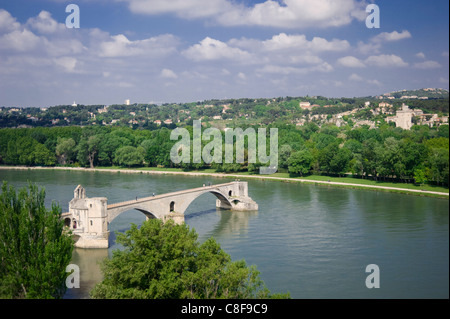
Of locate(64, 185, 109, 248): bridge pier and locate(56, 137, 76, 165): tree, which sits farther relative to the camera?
locate(56, 137, 76, 165): tree

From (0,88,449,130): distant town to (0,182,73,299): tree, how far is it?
52295 millimetres

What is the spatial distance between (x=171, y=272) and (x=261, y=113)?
4538 inches

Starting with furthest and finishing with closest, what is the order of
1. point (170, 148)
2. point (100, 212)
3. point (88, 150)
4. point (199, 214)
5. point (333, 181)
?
point (88, 150) < point (170, 148) < point (333, 181) < point (199, 214) < point (100, 212)

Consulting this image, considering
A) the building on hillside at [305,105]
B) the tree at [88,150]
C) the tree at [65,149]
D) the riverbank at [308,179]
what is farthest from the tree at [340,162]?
the building on hillside at [305,105]

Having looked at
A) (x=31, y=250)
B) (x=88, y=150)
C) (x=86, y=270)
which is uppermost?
(x=88, y=150)

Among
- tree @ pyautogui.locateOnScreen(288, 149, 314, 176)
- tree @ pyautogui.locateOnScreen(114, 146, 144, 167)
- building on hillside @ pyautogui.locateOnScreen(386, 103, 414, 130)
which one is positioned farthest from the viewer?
building on hillside @ pyautogui.locateOnScreen(386, 103, 414, 130)

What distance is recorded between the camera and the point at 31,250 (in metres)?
17.0

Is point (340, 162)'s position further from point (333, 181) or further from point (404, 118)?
point (404, 118)

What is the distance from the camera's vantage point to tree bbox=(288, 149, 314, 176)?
54.8 meters

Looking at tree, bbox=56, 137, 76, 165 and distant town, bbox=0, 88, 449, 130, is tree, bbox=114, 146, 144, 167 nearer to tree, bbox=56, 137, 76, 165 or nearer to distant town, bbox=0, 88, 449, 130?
tree, bbox=56, 137, 76, 165

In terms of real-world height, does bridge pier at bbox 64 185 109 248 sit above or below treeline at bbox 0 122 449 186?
below

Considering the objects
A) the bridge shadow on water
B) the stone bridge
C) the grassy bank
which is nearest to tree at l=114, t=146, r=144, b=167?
the grassy bank

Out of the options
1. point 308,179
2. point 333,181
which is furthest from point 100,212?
point 308,179
